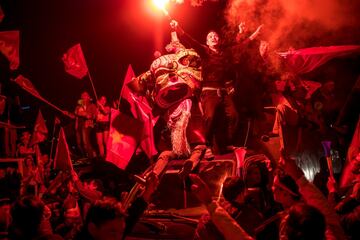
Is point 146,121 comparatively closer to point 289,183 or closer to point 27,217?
point 289,183

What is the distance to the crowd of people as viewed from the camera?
2.67m

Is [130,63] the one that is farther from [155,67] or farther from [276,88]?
[276,88]

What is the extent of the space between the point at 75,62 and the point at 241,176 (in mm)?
8065

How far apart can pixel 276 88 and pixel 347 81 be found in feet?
6.33

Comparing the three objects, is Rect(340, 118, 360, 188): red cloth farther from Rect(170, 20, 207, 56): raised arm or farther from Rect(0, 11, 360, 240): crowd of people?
Rect(170, 20, 207, 56): raised arm

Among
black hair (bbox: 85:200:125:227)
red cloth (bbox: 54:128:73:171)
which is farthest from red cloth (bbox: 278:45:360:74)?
black hair (bbox: 85:200:125:227)

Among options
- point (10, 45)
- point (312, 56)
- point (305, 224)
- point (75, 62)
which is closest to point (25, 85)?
point (10, 45)

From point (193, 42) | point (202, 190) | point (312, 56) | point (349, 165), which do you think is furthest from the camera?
point (193, 42)

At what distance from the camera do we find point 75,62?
13133mm

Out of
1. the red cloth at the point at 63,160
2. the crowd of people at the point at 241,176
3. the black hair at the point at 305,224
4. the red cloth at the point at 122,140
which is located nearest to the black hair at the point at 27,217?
the crowd of people at the point at 241,176

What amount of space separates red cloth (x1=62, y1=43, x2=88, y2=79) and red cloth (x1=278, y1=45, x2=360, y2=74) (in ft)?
24.2

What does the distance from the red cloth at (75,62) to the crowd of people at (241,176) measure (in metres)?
0.90

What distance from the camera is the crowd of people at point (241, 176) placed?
267cm

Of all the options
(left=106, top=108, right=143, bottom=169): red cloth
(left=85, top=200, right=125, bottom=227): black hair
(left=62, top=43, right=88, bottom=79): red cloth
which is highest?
(left=62, top=43, right=88, bottom=79): red cloth
